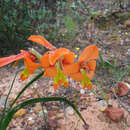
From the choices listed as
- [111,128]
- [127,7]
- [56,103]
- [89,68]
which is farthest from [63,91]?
[127,7]

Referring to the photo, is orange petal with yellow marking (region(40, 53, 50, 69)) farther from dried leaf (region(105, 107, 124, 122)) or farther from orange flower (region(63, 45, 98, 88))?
dried leaf (region(105, 107, 124, 122))

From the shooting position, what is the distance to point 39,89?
5.35 ft

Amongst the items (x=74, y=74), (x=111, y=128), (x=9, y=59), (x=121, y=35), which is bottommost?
(x=111, y=128)

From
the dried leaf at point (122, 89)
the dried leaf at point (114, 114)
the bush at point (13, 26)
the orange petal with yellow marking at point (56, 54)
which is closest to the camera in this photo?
the orange petal with yellow marking at point (56, 54)

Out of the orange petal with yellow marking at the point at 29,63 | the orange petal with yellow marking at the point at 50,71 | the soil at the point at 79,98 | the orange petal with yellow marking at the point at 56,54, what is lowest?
the soil at the point at 79,98

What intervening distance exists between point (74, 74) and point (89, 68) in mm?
84

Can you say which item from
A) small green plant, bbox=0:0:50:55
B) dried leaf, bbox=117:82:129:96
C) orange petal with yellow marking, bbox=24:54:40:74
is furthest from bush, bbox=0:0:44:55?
orange petal with yellow marking, bbox=24:54:40:74

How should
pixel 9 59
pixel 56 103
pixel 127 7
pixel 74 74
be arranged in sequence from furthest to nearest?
pixel 127 7 < pixel 56 103 < pixel 74 74 < pixel 9 59

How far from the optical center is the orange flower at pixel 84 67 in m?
0.73

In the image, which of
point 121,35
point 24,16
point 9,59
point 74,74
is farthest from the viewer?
point 121,35

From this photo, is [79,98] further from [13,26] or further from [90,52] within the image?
[13,26]

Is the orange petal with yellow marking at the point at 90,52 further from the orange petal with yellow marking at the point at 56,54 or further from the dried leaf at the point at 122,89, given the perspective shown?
the dried leaf at the point at 122,89

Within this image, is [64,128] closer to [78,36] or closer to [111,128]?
[111,128]

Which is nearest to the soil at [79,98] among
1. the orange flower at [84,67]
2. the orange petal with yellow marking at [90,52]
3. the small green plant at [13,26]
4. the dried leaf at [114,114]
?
the dried leaf at [114,114]
